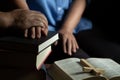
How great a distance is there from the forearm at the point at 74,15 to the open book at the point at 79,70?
52 centimetres

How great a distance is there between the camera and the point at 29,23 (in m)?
0.84

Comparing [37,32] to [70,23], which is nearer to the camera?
[37,32]

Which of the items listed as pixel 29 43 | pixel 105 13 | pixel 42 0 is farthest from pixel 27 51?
pixel 105 13

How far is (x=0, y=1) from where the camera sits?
149cm

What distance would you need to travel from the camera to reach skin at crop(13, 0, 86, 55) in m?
1.21

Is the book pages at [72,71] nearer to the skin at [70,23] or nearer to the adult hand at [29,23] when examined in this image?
the adult hand at [29,23]

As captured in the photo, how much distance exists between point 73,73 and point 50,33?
15 centimetres

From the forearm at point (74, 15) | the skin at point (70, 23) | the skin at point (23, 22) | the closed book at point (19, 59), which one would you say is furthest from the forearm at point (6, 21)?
the forearm at point (74, 15)

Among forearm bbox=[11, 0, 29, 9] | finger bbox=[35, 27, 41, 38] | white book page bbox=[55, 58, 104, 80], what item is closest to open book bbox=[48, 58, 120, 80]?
white book page bbox=[55, 58, 104, 80]

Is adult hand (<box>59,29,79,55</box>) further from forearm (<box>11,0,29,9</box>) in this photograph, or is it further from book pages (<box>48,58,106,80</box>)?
book pages (<box>48,58,106,80</box>)

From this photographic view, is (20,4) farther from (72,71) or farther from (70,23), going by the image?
(72,71)

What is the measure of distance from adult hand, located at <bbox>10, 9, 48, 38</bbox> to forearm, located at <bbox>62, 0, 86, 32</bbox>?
51cm

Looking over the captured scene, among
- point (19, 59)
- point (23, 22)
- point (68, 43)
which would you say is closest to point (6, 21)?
point (23, 22)

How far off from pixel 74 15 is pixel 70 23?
2.4 inches
